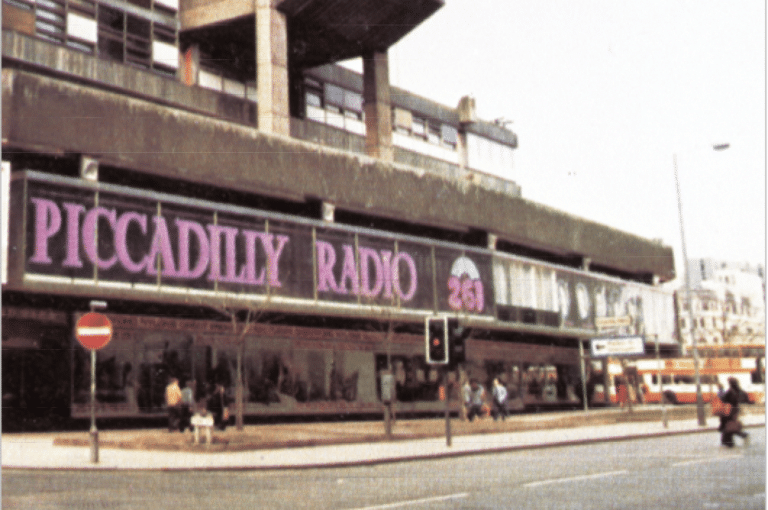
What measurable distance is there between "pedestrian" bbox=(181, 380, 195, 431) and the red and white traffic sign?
29.0 feet

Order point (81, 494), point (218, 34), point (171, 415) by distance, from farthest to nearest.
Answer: point (218, 34) < point (171, 415) < point (81, 494)

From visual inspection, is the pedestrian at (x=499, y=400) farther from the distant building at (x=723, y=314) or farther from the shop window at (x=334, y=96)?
→ the shop window at (x=334, y=96)

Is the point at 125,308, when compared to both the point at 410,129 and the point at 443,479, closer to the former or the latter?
the point at 443,479

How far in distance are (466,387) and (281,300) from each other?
8276 millimetres

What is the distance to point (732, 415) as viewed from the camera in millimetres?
18109

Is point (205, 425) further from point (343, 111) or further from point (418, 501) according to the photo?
point (343, 111)

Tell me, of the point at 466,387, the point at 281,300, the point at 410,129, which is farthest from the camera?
the point at 410,129

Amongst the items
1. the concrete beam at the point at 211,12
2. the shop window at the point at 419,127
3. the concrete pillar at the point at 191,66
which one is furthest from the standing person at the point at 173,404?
the shop window at the point at 419,127

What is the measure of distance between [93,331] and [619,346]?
2034cm

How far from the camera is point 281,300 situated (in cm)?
3281

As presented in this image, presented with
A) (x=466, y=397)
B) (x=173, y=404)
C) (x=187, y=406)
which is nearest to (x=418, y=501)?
(x=173, y=404)

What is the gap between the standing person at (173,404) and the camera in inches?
1026

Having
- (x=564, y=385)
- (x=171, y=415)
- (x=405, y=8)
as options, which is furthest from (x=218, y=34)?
(x=564, y=385)

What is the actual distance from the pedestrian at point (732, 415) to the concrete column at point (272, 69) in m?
21.3
